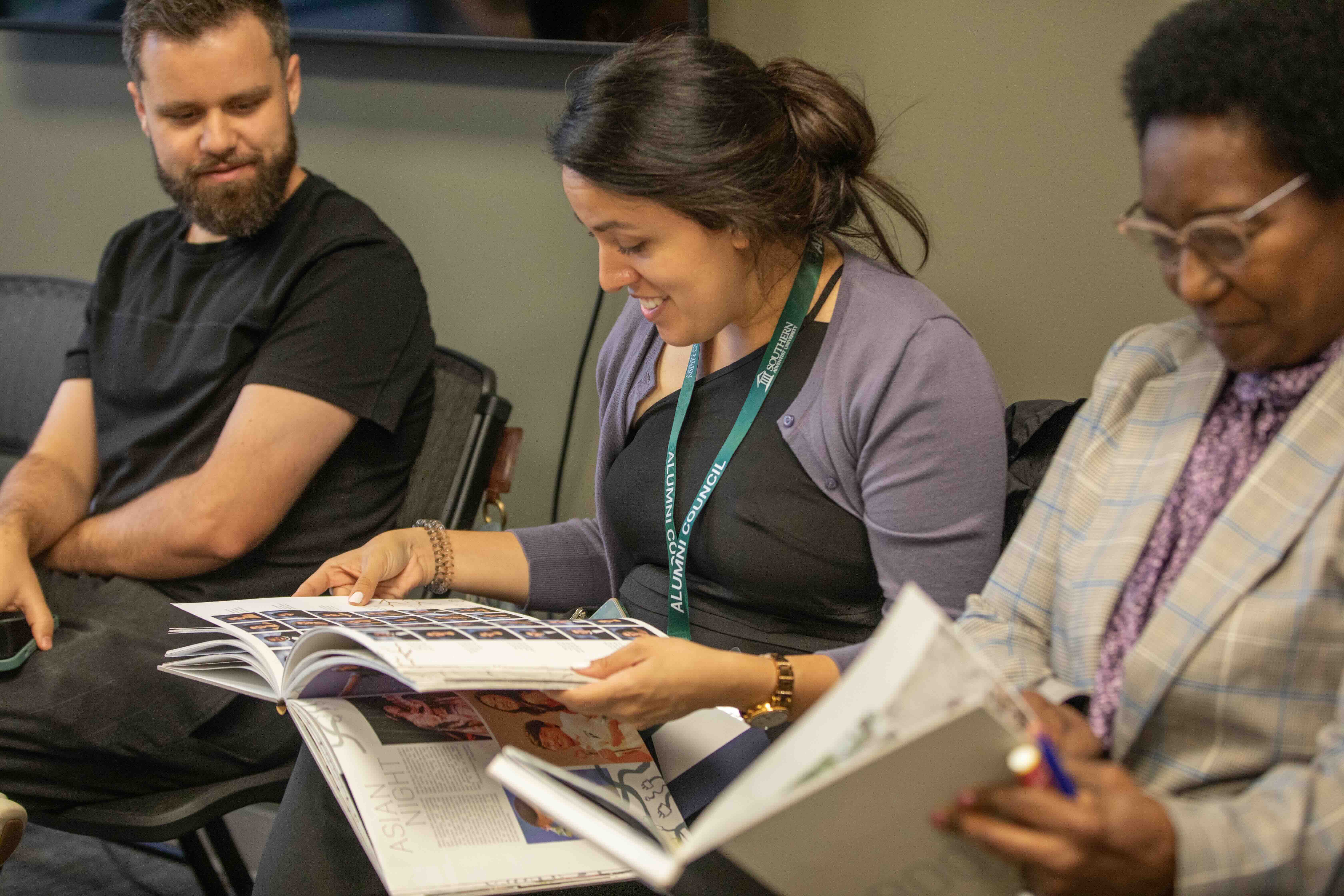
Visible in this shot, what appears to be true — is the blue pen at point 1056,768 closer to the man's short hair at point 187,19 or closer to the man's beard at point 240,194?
the man's beard at point 240,194

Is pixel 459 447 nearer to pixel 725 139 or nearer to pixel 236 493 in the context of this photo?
pixel 236 493

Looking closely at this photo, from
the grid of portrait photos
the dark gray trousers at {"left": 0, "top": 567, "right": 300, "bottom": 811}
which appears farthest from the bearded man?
the grid of portrait photos

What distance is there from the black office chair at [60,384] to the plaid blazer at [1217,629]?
1.02 m

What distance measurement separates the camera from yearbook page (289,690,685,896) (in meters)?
0.93

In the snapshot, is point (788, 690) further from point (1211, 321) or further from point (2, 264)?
point (2, 264)

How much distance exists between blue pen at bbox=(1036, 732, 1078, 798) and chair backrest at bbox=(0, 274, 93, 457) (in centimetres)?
209

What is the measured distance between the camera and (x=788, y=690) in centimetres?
107

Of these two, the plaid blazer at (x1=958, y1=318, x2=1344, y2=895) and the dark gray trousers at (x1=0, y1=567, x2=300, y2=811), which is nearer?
the plaid blazer at (x1=958, y1=318, x2=1344, y2=895)

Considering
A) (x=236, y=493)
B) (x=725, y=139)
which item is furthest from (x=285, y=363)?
(x=725, y=139)

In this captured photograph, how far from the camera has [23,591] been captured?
5.23 feet

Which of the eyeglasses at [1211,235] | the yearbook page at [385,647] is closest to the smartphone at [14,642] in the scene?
the yearbook page at [385,647]

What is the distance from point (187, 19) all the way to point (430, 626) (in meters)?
1.24

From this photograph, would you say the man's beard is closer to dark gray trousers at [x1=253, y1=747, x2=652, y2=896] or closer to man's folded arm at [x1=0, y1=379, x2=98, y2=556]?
man's folded arm at [x1=0, y1=379, x2=98, y2=556]

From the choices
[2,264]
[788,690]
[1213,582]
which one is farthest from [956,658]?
[2,264]
